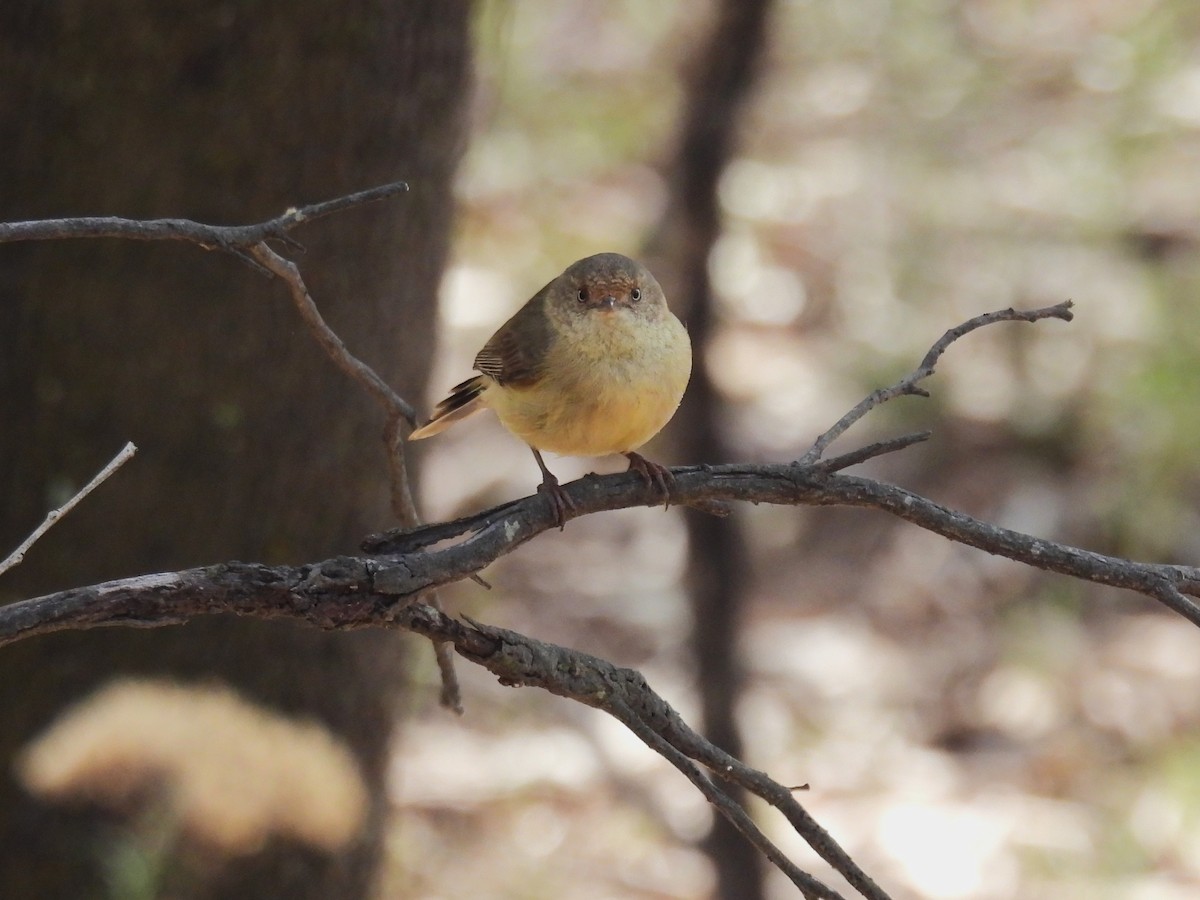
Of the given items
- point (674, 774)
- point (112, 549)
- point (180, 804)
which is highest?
point (112, 549)

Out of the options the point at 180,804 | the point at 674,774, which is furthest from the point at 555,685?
the point at 674,774

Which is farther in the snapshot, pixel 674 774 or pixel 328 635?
pixel 674 774

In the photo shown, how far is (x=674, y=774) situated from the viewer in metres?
6.90

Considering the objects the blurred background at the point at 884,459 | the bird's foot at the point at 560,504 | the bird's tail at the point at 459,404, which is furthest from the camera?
the blurred background at the point at 884,459

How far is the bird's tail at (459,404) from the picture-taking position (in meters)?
Result: 3.38

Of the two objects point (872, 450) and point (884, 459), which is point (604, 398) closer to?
point (872, 450)

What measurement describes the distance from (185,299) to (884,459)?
18.1 feet

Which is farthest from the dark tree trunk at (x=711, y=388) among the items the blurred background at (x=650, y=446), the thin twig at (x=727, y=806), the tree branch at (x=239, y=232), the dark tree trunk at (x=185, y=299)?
the thin twig at (x=727, y=806)

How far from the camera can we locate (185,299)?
3682 mm

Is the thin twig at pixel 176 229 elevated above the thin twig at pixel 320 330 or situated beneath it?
elevated above

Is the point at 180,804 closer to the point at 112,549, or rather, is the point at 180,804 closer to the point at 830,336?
the point at 112,549

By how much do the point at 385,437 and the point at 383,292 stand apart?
4.65 feet

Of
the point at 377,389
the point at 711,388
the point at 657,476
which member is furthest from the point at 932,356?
the point at 711,388

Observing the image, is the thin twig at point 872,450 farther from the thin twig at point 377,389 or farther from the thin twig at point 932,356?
the thin twig at point 377,389
